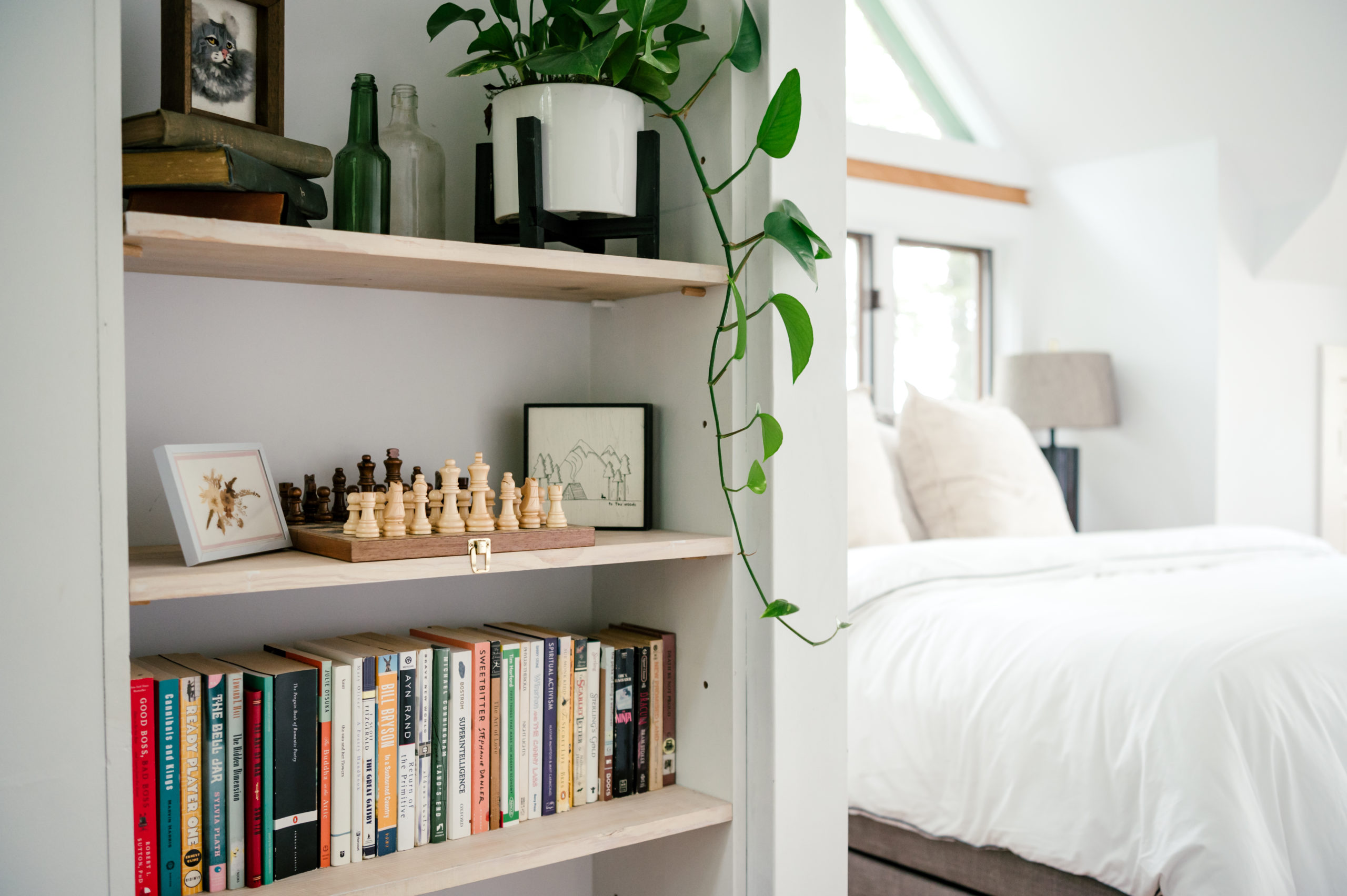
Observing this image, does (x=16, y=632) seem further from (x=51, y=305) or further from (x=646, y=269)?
(x=646, y=269)

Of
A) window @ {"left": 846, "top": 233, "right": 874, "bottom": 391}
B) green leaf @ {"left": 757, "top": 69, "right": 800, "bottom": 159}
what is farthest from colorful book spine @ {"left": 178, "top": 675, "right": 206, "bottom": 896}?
window @ {"left": 846, "top": 233, "right": 874, "bottom": 391}

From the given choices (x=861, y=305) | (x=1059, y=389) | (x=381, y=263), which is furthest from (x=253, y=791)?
(x=1059, y=389)

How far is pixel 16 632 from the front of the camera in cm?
90

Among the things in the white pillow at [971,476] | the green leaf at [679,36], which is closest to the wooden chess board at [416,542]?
the green leaf at [679,36]

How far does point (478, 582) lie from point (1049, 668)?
3.48 feet

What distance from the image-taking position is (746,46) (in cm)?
126

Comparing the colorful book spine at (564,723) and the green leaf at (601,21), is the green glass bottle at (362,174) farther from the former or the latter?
the colorful book spine at (564,723)

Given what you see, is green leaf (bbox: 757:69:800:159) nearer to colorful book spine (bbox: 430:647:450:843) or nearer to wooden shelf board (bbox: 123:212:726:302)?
wooden shelf board (bbox: 123:212:726:302)

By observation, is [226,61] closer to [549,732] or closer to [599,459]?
[599,459]

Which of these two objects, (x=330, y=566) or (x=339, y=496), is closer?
(x=330, y=566)

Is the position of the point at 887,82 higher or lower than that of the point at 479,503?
higher

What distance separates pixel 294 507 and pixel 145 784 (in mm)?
352

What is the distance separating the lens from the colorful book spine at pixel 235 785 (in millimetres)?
1075

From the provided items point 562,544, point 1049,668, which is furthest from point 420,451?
point 1049,668
